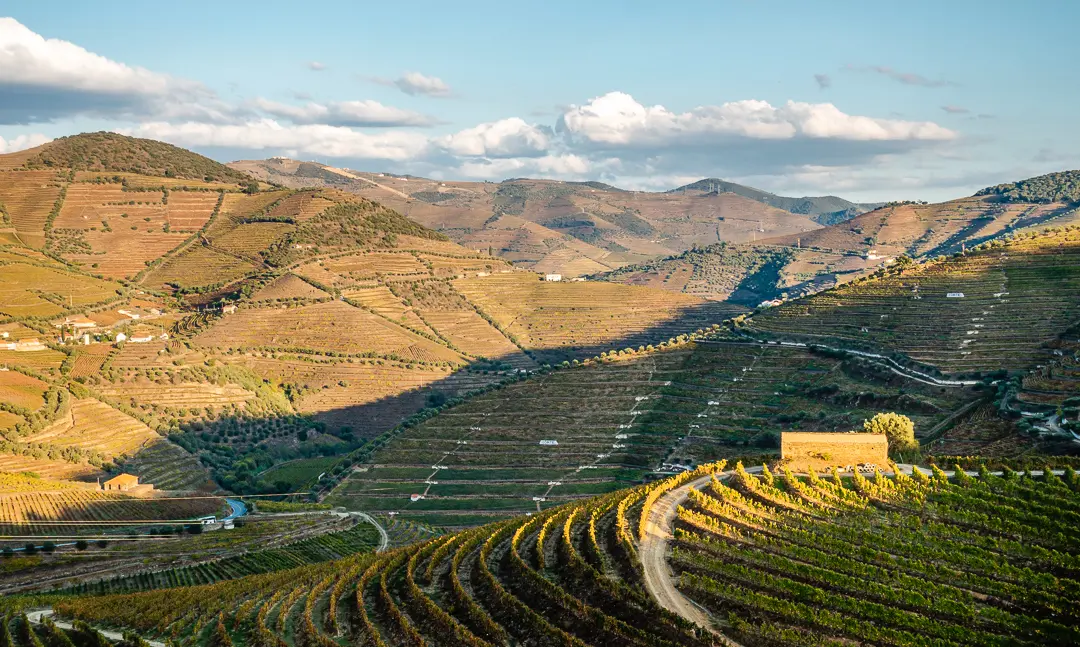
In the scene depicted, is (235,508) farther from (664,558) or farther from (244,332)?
(244,332)

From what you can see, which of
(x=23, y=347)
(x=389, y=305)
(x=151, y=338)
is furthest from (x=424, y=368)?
(x=23, y=347)

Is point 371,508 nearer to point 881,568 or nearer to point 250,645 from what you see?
point 250,645

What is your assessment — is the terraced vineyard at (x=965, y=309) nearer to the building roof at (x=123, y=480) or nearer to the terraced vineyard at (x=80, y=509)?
the terraced vineyard at (x=80, y=509)

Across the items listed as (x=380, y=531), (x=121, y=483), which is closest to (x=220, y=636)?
(x=380, y=531)

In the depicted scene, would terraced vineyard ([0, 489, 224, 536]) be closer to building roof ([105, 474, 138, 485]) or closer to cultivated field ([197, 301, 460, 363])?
building roof ([105, 474, 138, 485])

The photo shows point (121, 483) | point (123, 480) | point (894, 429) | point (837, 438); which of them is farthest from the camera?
point (123, 480)

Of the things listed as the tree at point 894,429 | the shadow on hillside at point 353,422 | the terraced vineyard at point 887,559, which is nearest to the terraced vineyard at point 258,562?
the shadow on hillside at point 353,422
